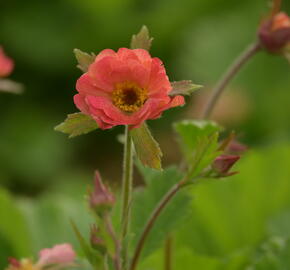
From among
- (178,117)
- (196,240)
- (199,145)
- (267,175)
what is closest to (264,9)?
(178,117)

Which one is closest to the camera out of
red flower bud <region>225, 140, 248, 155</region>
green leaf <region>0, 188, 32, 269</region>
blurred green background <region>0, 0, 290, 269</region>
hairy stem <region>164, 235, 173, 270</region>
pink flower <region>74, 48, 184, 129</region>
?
pink flower <region>74, 48, 184, 129</region>

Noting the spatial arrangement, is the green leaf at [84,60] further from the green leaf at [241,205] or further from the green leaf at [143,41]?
the green leaf at [241,205]

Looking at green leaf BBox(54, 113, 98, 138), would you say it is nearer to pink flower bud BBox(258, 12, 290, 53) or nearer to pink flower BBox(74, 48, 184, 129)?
pink flower BBox(74, 48, 184, 129)

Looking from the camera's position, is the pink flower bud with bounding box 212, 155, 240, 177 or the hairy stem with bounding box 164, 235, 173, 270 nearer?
the pink flower bud with bounding box 212, 155, 240, 177

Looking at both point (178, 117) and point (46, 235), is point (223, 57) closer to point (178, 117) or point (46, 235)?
point (178, 117)

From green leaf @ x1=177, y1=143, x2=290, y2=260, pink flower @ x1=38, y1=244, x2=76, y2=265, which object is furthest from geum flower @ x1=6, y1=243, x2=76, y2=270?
green leaf @ x1=177, y1=143, x2=290, y2=260

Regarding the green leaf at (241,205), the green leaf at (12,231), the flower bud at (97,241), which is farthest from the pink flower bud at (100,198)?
the green leaf at (241,205)

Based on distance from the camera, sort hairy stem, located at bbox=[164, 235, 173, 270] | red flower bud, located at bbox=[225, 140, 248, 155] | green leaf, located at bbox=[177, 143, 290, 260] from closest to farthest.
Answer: red flower bud, located at bbox=[225, 140, 248, 155], hairy stem, located at bbox=[164, 235, 173, 270], green leaf, located at bbox=[177, 143, 290, 260]

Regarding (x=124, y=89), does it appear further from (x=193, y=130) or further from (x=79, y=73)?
(x=79, y=73)
